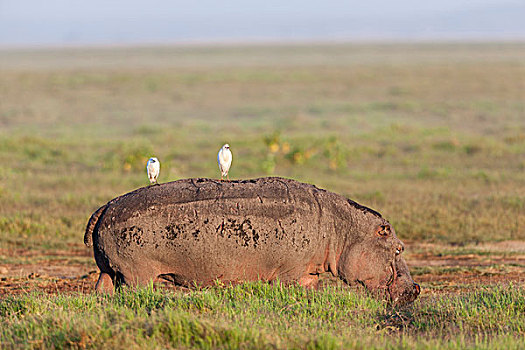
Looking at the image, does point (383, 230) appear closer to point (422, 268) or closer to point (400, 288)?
point (400, 288)

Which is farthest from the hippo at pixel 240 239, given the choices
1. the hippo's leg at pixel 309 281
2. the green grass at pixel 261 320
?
the green grass at pixel 261 320

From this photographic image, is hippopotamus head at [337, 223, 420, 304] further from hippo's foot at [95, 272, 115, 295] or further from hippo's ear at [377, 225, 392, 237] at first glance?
hippo's foot at [95, 272, 115, 295]

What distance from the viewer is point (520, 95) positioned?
144 feet

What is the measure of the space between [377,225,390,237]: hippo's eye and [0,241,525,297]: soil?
4.91 ft

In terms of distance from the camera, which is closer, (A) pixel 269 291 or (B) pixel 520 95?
(A) pixel 269 291

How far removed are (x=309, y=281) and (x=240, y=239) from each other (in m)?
0.95

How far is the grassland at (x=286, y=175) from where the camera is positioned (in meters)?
6.06

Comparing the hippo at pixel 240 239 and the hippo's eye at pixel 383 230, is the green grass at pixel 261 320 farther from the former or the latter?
the hippo's eye at pixel 383 230

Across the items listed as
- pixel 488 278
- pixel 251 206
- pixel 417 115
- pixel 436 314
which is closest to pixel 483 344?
pixel 436 314

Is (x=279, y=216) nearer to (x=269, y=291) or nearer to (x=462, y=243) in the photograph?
(x=269, y=291)

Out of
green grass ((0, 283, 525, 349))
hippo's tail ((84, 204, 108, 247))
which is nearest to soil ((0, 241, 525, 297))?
hippo's tail ((84, 204, 108, 247))

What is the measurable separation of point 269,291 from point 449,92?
4296 centimetres

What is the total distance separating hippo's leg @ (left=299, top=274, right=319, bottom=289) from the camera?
25.2 ft

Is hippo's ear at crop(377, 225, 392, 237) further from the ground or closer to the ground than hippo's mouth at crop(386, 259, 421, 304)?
further from the ground
